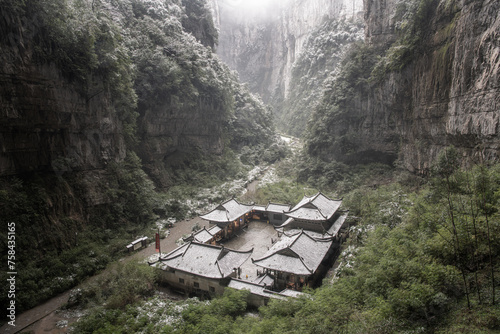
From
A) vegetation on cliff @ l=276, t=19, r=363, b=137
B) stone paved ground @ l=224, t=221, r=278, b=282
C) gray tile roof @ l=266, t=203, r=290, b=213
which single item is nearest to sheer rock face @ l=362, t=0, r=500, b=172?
gray tile roof @ l=266, t=203, r=290, b=213

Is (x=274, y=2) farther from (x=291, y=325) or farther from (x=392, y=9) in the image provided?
(x=291, y=325)

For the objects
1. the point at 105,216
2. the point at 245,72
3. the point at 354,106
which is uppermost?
the point at 245,72

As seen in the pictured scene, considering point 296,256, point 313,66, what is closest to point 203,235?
point 296,256

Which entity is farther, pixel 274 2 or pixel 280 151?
pixel 274 2

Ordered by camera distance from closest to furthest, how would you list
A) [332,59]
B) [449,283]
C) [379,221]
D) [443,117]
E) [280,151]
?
1. [449,283]
2. [379,221]
3. [443,117]
4. [280,151]
5. [332,59]

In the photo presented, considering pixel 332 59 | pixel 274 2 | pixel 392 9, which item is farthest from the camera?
pixel 274 2

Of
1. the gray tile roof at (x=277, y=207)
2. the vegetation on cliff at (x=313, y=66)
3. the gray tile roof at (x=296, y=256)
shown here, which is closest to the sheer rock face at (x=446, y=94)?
the gray tile roof at (x=296, y=256)

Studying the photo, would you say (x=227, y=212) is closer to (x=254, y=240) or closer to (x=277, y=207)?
(x=254, y=240)

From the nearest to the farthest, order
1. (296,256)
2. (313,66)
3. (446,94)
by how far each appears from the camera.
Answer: (296,256) < (446,94) < (313,66)

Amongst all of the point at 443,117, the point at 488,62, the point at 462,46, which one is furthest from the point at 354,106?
the point at 488,62
